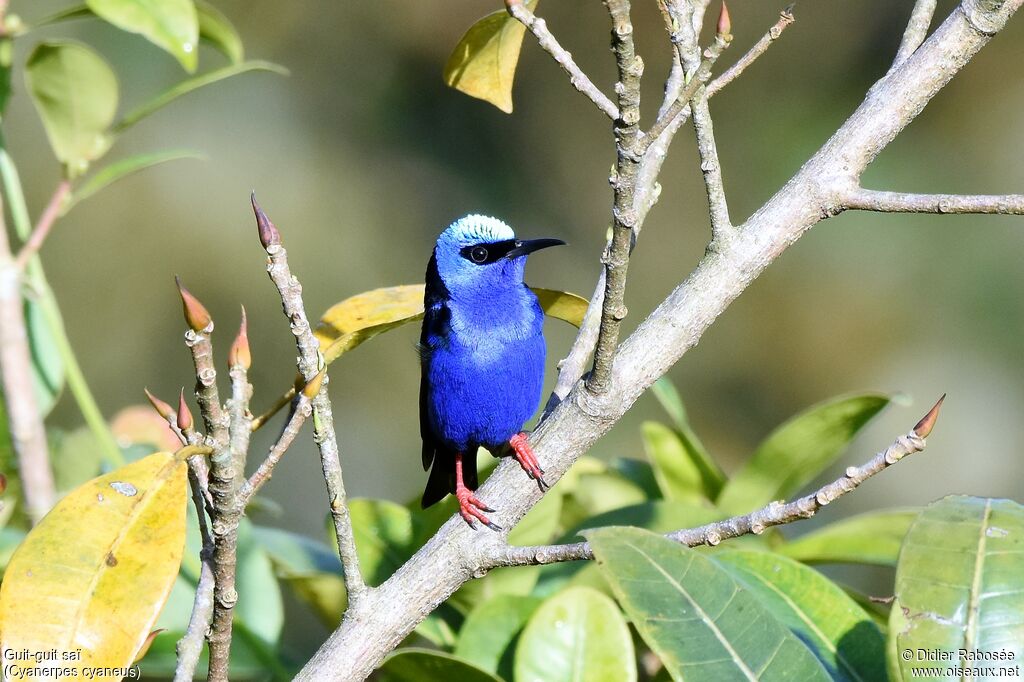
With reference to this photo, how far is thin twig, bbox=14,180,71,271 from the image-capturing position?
225 centimetres

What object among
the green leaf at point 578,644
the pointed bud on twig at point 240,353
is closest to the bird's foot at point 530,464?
the green leaf at point 578,644

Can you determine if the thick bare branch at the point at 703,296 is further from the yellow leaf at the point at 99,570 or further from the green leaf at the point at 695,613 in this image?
the yellow leaf at the point at 99,570

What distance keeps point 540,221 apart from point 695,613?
5197 millimetres

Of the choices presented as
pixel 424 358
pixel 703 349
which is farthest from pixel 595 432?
pixel 703 349

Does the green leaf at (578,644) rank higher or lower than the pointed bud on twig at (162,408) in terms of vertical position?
lower

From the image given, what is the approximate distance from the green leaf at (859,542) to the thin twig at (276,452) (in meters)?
1.25

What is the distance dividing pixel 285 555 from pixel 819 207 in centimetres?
147

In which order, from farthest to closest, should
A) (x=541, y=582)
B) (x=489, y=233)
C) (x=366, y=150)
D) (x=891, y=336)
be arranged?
(x=366, y=150)
(x=891, y=336)
(x=489, y=233)
(x=541, y=582)

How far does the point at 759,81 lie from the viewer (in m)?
6.59

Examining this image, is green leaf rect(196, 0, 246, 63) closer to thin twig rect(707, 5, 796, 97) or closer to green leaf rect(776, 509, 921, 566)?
thin twig rect(707, 5, 796, 97)

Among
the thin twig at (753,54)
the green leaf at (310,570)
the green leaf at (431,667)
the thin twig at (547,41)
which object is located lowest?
the green leaf at (310,570)

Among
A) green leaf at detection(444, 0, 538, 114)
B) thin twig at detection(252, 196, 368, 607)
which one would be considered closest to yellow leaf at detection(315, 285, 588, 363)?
thin twig at detection(252, 196, 368, 607)

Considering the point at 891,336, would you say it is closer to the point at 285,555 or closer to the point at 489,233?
the point at 489,233

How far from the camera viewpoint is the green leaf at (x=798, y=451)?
7.43 feet
